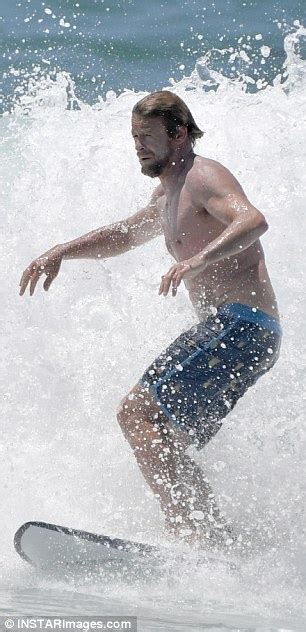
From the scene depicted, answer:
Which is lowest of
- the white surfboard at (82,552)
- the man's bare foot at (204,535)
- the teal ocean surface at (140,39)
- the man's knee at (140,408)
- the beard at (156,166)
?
the white surfboard at (82,552)

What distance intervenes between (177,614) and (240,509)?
118 cm

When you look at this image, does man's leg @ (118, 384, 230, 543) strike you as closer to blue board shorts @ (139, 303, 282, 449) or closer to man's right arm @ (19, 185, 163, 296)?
blue board shorts @ (139, 303, 282, 449)

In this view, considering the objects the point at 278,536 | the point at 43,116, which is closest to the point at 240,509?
the point at 278,536

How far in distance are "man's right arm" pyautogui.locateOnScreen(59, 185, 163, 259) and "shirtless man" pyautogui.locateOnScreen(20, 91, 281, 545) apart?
0.90 feet

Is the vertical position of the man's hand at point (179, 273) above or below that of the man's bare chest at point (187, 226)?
below


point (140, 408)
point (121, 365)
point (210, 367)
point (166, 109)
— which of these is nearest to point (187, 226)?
point (166, 109)

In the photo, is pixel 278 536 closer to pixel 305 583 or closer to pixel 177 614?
pixel 305 583

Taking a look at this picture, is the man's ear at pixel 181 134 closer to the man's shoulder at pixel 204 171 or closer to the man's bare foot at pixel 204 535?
the man's shoulder at pixel 204 171

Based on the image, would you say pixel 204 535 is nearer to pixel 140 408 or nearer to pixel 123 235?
pixel 140 408

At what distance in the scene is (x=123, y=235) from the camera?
175 inches

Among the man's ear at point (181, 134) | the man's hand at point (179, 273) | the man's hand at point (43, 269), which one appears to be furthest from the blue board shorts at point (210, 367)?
the man's ear at point (181, 134)

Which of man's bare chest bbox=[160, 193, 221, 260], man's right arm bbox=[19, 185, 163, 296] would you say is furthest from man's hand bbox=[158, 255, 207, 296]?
man's right arm bbox=[19, 185, 163, 296]

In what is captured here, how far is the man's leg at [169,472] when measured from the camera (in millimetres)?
3906

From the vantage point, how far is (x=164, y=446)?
3.91m
